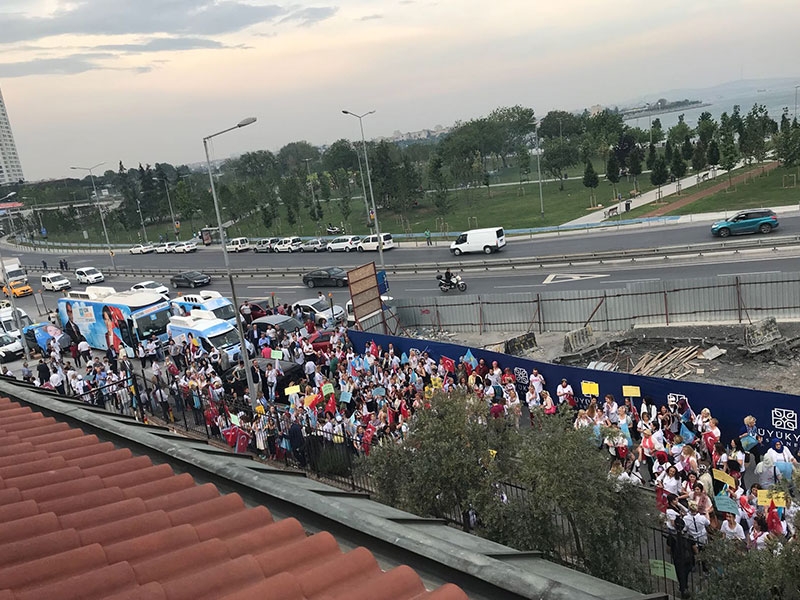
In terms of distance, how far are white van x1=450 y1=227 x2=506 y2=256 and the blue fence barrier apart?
86.9 feet

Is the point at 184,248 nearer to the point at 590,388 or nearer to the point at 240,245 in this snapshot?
the point at 240,245

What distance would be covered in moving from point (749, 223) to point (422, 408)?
109 feet

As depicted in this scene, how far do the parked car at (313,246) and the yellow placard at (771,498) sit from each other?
50.4 meters

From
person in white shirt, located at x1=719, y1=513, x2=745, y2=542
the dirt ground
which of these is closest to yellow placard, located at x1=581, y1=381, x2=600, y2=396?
the dirt ground

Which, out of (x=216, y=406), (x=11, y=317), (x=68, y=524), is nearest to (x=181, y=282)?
(x=11, y=317)

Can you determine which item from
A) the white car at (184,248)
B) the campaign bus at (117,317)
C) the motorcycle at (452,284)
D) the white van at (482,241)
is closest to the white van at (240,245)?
the white car at (184,248)

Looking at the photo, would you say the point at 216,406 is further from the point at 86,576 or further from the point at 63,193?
the point at 63,193

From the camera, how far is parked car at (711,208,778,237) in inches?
1400

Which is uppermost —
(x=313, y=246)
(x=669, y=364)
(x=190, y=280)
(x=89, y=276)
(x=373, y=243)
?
(x=89, y=276)

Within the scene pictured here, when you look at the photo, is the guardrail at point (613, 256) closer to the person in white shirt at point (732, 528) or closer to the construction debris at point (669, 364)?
the construction debris at point (669, 364)

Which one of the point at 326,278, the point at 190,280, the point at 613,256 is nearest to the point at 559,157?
the point at 613,256

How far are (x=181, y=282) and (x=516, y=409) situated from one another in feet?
127

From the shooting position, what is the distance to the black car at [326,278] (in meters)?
39.8

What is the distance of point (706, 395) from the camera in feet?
43.5
